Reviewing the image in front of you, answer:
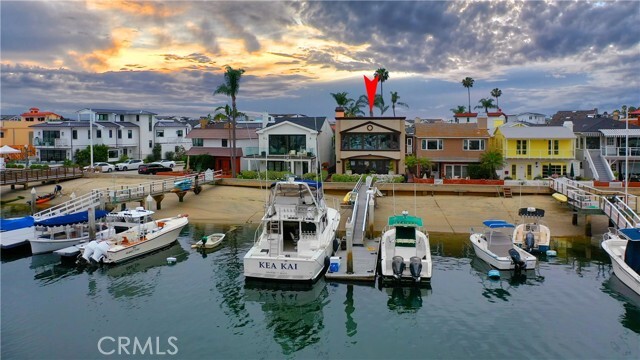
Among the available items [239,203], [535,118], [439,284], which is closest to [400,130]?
[239,203]

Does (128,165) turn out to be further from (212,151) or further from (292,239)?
(292,239)

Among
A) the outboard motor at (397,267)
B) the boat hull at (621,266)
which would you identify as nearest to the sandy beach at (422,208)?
the boat hull at (621,266)

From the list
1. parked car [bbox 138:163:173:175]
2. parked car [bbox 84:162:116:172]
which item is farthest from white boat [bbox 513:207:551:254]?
parked car [bbox 84:162:116:172]

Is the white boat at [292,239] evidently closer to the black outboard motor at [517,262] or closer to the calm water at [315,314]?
the calm water at [315,314]

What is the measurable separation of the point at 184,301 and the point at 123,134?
6034 cm

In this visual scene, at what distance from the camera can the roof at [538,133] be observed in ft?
180

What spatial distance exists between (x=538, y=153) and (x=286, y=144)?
29335 millimetres

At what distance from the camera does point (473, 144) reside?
189 feet

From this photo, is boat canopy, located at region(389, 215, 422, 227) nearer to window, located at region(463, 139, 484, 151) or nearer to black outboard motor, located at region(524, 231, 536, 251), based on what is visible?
black outboard motor, located at region(524, 231, 536, 251)

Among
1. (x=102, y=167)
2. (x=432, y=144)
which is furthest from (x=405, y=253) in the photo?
(x=102, y=167)

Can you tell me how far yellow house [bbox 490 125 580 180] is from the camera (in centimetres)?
5484

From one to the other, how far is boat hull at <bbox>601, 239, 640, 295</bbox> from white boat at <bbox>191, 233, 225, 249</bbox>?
24.9 m

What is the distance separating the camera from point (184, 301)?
79.5 feet

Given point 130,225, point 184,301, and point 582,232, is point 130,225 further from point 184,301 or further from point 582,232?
point 582,232
